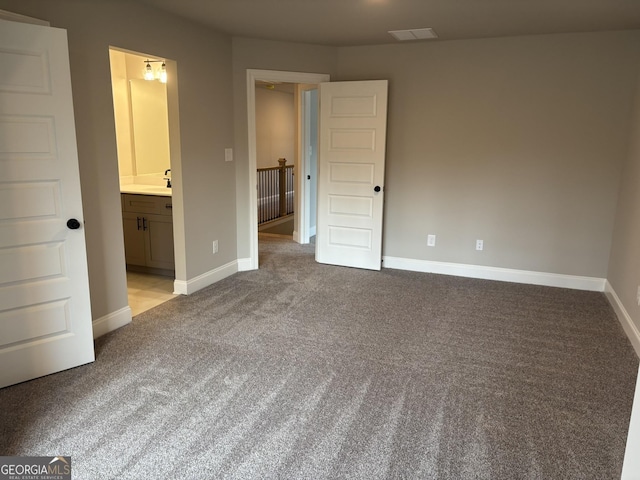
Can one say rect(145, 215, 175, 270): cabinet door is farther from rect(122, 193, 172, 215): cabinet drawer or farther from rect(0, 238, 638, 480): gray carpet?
rect(0, 238, 638, 480): gray carpet

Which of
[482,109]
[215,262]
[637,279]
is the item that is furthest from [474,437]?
[482,109]

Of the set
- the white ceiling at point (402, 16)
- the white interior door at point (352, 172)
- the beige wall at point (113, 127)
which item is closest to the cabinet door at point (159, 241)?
the beige wall at point (113, 127)

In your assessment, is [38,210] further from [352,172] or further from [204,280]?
[352,172]

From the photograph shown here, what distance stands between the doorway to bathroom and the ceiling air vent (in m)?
2.28

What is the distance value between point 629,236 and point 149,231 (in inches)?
170

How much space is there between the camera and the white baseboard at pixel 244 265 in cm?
507

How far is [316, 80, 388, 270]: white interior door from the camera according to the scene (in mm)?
4852

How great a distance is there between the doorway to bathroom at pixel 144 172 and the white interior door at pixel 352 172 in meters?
1.68

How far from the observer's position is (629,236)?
12.3ft

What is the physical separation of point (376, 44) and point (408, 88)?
Answer: 0.57 meters

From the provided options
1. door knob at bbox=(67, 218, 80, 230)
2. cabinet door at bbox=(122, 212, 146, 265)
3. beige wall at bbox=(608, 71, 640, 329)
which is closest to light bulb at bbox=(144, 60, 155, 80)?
cabinet door at bbox=(122, 212, 146, 265)

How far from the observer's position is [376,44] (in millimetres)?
4867

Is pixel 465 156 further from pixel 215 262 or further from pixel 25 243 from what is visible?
pixel 25 243

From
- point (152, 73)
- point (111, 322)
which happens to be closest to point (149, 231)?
point (111, 322)
